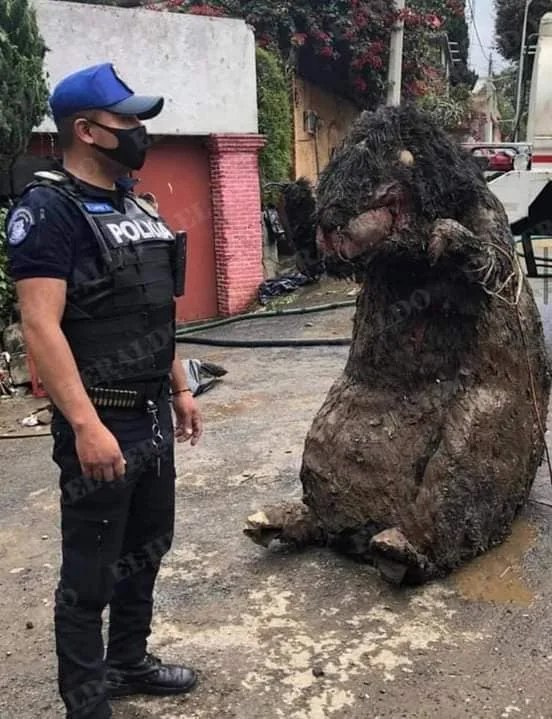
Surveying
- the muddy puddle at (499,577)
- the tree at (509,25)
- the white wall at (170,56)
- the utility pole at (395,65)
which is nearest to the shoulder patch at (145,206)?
the muddy puddle at (499,577)

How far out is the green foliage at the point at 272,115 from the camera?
36.7 ft

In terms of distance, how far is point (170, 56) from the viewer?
9.75 m

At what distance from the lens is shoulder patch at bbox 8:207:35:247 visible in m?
2.10

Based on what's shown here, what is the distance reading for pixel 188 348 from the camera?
28.6 feet

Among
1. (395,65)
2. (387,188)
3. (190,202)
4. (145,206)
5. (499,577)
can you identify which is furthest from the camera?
(395,65)

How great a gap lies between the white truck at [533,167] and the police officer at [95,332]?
16.2 feet

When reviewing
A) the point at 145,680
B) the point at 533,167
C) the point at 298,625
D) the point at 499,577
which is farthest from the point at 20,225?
the point at 533,167

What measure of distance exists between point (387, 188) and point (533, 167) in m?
4.63

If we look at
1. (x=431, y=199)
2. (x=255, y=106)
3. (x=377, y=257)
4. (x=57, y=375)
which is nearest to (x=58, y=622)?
(x=57, y=375)

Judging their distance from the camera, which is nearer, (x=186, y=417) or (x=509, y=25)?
(x=186, y=417)

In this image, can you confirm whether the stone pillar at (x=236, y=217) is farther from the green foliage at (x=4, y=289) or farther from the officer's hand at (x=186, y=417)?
the officer's hand at (x=186, y=417)

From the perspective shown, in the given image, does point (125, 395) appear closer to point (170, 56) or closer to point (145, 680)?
point (145, 680)

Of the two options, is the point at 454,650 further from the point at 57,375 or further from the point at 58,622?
the point at 57,375

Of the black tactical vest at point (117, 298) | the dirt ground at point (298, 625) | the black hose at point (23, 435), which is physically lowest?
A: the black hose at point (23, 435)
